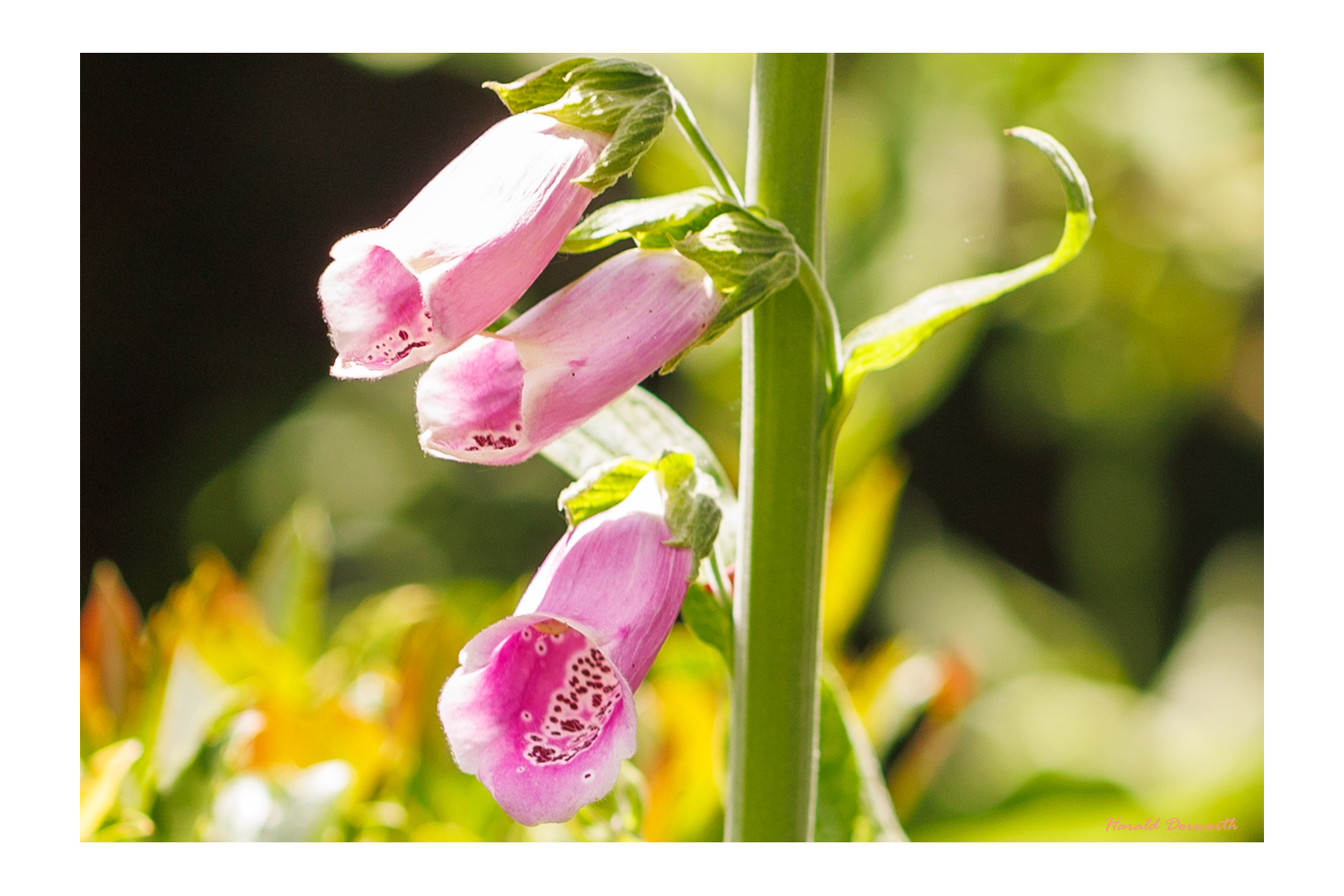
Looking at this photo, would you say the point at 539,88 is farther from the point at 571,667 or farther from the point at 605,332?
the point at 571,667

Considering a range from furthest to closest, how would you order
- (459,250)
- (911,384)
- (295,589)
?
(911,384), (295,589), (459,250)

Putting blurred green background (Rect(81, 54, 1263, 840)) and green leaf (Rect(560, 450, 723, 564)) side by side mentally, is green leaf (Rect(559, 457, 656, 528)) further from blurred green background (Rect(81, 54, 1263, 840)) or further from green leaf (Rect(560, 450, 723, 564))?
blurred green background (Rect(81, 54, 1263, 840))

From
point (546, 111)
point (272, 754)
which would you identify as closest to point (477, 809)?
point (272, 754)

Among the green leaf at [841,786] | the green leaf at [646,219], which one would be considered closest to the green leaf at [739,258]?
the green leaf at [646,219]

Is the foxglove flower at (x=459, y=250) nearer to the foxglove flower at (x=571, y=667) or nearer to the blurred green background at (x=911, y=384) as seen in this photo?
the foxglove flower at (x=571, y=667)

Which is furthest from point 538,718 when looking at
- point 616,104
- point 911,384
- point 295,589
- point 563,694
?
point 911,384

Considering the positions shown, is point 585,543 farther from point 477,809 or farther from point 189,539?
point 189,539
